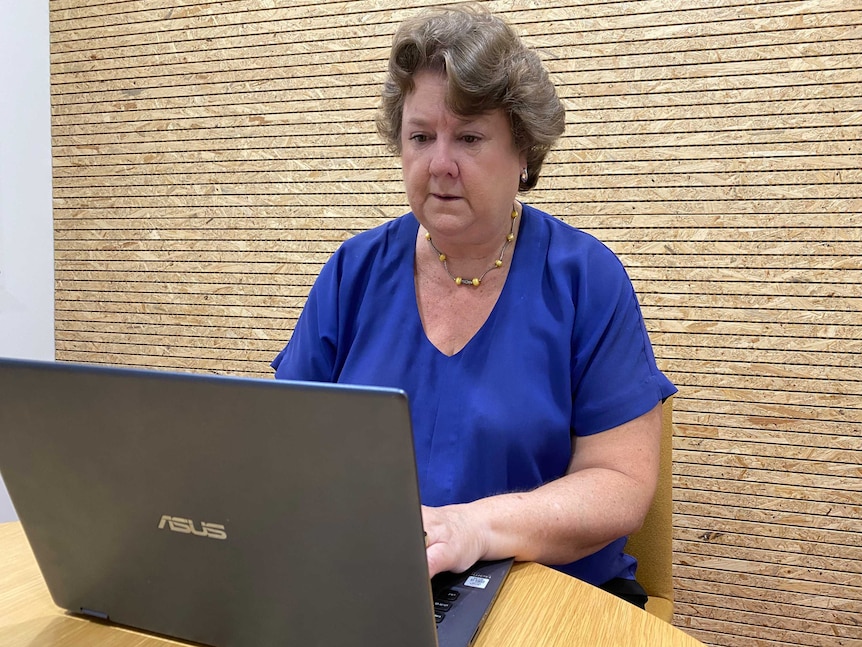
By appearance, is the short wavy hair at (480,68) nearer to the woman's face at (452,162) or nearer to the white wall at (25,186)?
the woman's face at (452,162)

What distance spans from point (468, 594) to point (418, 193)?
27.9 inches

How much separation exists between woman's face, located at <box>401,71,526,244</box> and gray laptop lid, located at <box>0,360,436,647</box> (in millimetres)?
743

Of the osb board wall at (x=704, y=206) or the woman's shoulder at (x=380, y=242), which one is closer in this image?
the woman's shoulder at (x=380, y=242)

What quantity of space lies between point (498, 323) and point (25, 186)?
2.06m

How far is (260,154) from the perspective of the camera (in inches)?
97.4

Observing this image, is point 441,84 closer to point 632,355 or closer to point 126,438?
point 632,355

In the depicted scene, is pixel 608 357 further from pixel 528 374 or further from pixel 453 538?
pixel 453 538

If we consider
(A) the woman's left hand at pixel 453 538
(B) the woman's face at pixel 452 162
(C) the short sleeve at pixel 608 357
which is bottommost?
(A) the woman's left hand at pixel 453 538

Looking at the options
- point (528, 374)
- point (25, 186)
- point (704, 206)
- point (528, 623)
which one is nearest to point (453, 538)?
point (528, 623)

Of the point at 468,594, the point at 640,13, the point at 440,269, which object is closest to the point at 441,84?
the point at 440,269

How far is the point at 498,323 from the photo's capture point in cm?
134

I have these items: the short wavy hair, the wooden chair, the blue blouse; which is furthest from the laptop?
the short wavy hair

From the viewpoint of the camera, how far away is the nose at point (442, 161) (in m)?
1.30

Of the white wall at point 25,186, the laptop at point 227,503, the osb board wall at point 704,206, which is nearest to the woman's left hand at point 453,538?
Result: the laptop at point 227,503
